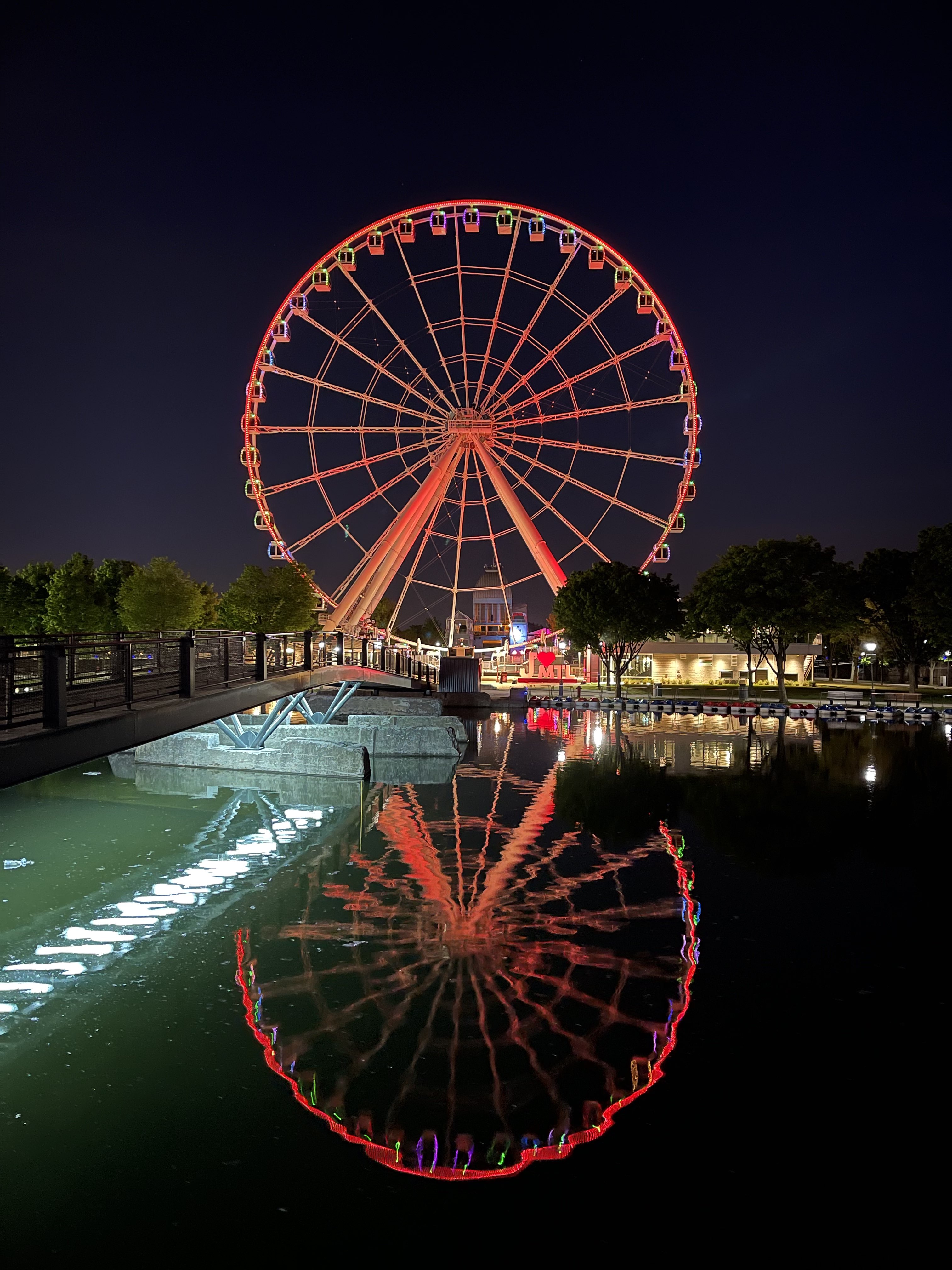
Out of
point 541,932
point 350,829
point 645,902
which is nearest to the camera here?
point 541,932

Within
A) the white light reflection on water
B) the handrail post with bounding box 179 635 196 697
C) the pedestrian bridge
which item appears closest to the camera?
the pedestrian bridge

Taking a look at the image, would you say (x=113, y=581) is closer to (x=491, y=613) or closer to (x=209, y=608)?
(x=209, y=608)

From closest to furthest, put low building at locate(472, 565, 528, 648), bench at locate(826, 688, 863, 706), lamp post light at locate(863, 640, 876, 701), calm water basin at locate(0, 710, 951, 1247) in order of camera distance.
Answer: calm water basin at locate(0, 710, 951, 1247) → bench at locate(826, 688, 863, 706) → lamp post light at locate(863, 640, 876, 701) → low building at locate(472, 565, 528, 648)

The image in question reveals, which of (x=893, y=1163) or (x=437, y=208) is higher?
(x=437, y=208)

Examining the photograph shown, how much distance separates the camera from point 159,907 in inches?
526

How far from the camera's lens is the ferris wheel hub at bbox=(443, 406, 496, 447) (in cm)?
4181

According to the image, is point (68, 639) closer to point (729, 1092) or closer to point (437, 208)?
point (729, 1092)

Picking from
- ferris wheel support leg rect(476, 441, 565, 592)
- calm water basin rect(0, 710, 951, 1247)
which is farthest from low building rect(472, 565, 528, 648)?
calm water basin rect(0, 710, 951, 1247)

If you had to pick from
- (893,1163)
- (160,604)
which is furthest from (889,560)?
(893,1163)

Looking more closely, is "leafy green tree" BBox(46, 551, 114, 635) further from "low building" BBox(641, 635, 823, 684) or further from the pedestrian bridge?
the pedestrian bridge

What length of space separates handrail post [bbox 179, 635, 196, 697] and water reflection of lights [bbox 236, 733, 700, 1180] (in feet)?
11.9

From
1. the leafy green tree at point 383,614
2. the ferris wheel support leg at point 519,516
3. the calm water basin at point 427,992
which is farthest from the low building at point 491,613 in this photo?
the calm water basin at point 427,992

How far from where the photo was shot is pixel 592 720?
43344 mm

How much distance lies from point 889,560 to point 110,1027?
63.1 meters
